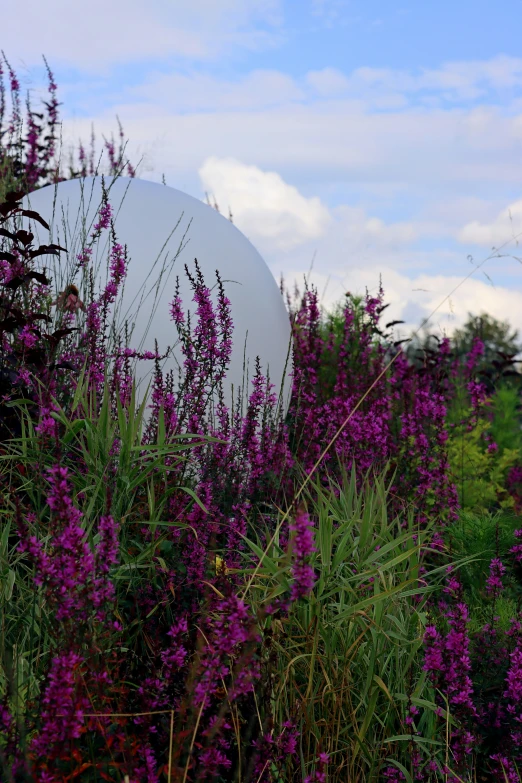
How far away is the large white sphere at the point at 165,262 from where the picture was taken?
5090 millimetres

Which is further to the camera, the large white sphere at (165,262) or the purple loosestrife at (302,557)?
the large white sphere at (165,262)

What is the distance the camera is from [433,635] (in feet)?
7.98

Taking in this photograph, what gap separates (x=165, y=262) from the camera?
17.0 ft

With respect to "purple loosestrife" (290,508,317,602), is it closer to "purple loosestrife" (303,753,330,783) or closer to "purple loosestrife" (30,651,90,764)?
"purple loosestrife" (30,651,90,764)

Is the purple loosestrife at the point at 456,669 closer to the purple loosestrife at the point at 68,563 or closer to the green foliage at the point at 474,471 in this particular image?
the purple loosestrife at the point at 68,563

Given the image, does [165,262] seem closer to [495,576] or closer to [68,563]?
[495,576]

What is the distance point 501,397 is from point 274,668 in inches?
260

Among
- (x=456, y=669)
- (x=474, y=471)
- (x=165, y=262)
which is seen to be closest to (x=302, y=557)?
(x=456, y=669)

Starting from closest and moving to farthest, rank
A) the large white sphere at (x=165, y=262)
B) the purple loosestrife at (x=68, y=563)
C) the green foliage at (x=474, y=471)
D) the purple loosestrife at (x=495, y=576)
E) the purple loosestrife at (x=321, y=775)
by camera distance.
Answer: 1. the purple loosestrife at (x=68, y=563)
2. the purple loosestrife at (x=321, y=775)
3. the purple loosestrife at (x=495, y=576)
4. the large white sphere at (x=165, y=262)
5. the green foliage at (x=474, y=471)

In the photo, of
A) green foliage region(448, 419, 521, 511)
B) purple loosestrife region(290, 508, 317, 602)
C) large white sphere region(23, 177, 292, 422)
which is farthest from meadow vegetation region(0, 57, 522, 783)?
green foliage region(448, 419, 521, 511)

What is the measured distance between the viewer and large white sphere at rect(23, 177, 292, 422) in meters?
5.09

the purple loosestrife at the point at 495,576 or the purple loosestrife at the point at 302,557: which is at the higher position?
the purple loosestrife at the point at 302,557

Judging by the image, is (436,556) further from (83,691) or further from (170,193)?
(170,193)

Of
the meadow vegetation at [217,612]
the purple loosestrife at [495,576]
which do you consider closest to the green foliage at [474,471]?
the meadow vegetation at [217,612]
